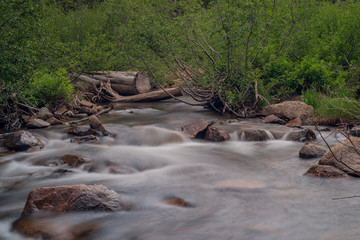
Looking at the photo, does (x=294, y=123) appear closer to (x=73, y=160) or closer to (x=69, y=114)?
(x=73, y=160)

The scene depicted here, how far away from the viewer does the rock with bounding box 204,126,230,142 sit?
982 cm

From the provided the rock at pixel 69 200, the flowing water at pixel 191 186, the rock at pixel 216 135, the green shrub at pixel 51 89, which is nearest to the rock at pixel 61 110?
the green shrub at pixel 51 89

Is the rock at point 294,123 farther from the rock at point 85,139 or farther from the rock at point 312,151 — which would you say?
the rock at point 85,139

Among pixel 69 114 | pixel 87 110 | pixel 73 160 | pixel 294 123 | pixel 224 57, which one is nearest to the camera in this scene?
pixel 73 160

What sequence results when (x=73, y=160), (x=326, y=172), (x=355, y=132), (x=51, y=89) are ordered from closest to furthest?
1. (x=326, y=172)
2. (x=73, y=160)
3. (x=355, y=132)
4. (x=51, y=89)

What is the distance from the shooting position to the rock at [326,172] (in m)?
6.05

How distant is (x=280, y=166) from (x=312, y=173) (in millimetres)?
1119

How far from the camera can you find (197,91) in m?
14.1

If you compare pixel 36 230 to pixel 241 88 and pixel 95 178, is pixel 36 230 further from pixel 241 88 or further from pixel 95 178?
pixel 241 88

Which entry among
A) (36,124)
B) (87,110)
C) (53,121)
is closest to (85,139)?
(36,124)

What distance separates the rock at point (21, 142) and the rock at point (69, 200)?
397cm

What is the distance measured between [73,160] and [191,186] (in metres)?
2.78

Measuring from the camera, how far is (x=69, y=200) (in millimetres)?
4945

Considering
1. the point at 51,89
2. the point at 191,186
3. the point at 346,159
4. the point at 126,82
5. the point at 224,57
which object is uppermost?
the point at 224,57
